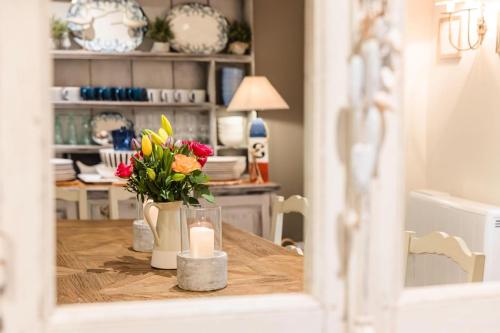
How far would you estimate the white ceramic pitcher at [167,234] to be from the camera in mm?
1588

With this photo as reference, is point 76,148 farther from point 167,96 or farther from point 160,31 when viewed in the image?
point 160,31

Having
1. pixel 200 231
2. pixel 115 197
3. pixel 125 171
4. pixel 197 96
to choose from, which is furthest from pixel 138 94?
pixel 200 231

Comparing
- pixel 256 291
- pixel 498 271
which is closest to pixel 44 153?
pixel 256 291

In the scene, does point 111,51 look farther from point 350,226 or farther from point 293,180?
point 350,226

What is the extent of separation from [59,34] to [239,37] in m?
1.03

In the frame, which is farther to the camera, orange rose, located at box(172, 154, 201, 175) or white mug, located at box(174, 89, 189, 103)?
white mug, located at box(174, 89, 189, 103)

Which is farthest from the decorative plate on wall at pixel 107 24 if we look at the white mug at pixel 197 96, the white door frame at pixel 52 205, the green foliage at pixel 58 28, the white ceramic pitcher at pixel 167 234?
the white door frame at pixel 52 205

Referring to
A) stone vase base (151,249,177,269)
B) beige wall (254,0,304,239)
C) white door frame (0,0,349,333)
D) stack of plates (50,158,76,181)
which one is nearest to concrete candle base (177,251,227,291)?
stone vase base (151,249,177,269)

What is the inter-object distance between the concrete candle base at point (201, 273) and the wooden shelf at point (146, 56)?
260 cm

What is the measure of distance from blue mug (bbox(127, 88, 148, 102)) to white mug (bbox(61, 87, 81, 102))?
0.98ft

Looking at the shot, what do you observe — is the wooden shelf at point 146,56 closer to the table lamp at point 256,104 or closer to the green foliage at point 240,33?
the green foliage at point 240,33

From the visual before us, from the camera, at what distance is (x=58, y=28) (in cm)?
373

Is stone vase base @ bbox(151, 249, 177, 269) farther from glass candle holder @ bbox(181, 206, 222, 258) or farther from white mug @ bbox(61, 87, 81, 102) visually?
white mug @ bbox(61, 87, 81, 102)

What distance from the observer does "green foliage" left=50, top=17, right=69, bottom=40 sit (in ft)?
12.2
